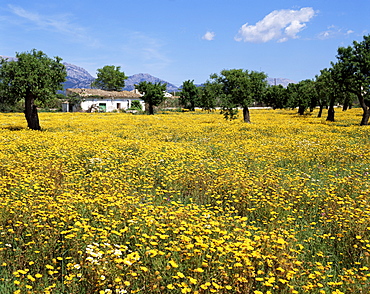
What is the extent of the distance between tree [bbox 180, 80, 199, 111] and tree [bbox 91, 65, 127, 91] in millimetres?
47782

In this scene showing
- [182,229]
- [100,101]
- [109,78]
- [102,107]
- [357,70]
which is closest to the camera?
[182,229]

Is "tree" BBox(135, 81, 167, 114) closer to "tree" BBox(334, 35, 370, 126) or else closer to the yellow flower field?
"tree" BBox(334, 35, 370, 126)

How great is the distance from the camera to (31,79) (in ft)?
73.0

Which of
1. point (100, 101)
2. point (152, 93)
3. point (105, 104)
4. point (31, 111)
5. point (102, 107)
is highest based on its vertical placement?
point (152, 93)

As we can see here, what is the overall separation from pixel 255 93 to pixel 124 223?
110ft

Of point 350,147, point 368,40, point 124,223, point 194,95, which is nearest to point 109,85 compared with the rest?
point 194,95

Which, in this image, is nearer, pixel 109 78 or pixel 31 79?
pixel 31 79

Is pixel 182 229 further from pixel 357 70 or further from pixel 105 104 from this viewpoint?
pixel 105 104

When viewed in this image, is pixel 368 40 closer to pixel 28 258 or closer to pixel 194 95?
pixel 28 258

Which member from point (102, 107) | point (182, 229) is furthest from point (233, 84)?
point (102, 107)

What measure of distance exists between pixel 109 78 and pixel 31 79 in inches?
4248

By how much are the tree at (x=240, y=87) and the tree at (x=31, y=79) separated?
18277 millimetres

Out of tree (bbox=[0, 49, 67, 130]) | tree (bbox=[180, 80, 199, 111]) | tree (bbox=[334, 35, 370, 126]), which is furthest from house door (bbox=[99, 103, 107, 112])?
A: tree (bbox=[334, 35, 370, 126])

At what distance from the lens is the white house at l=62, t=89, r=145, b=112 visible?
76312 mm
